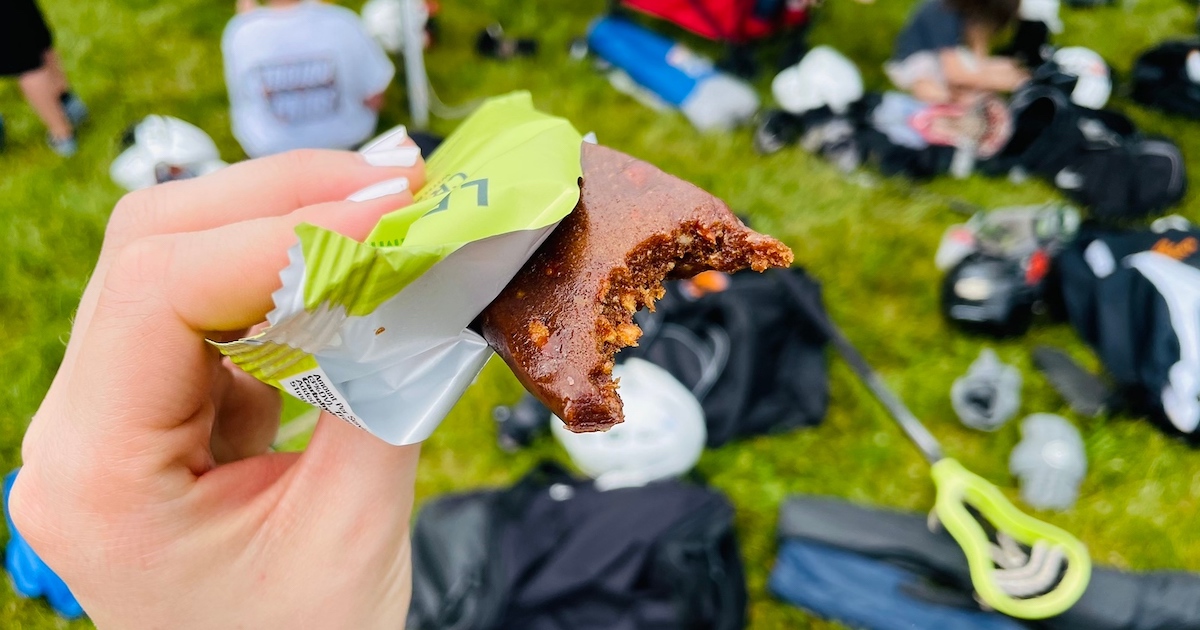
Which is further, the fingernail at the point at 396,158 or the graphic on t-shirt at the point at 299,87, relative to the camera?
the graphic on t-shirt at the point at 299,87

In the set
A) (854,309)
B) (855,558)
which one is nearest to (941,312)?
(854,309)

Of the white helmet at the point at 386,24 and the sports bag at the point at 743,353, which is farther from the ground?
the white helmet at the point at 386,24

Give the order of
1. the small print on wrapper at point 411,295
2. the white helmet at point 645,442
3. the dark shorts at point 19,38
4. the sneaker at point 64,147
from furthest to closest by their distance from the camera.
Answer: the sneaker at point 64,147 < the dark shorts at point 19,38 < the white helmet at point 645,442 < the small print on wrapper at point 411,295

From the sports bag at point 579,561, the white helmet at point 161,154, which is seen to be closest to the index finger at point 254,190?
the sports bag at point 579,561

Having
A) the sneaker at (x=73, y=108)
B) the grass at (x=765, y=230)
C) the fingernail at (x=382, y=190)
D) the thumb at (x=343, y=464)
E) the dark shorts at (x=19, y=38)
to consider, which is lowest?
the grass at (x=765, y=230)

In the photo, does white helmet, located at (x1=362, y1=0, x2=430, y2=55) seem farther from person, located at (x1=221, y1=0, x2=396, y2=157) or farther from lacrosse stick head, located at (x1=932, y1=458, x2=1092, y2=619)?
lacrosse stick head, located at (x1=932, y1=458, x2=1092, y2=619)

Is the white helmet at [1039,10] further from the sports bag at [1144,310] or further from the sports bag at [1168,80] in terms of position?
the sports bag at [1144,310]

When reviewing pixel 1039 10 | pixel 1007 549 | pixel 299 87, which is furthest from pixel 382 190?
pixel 1039 10

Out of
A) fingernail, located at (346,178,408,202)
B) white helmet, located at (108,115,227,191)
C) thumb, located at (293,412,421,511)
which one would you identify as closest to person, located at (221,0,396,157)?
white helmet, located at (108,115,227,191)
